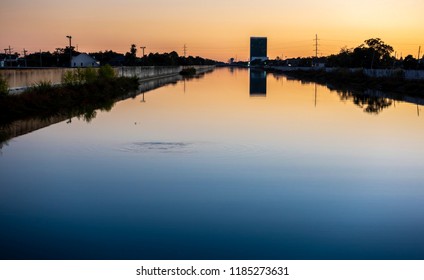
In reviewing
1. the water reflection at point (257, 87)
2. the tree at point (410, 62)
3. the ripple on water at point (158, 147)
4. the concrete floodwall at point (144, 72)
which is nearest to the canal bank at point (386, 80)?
the water reflection at point (257, 87)

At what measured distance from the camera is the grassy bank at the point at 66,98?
25719 millimetres

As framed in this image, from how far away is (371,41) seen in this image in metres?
111

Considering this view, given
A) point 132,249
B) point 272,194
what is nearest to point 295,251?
point 132,249

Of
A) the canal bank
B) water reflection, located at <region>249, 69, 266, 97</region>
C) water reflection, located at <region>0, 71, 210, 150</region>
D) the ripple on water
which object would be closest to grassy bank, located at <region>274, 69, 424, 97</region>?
the canal bank

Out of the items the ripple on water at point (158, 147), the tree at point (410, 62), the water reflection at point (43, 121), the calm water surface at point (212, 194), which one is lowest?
the calm water surface at point (212, 194)

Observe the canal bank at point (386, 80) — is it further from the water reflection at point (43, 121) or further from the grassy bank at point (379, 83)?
the water reflection at point (43, 121)

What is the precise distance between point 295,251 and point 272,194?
3.31 metres

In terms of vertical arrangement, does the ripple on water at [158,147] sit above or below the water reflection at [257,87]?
below

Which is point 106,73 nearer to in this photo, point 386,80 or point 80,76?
point 80,76

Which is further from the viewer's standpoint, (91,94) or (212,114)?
(91,94)

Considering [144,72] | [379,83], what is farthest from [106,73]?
[379,83]

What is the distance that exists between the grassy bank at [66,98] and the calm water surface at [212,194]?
16.7 ft

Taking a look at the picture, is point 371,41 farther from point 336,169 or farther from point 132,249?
point 132,249

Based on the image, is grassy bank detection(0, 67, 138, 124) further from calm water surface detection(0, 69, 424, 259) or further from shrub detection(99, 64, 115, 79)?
calm water surface detection(0, 69, 424, 259)
